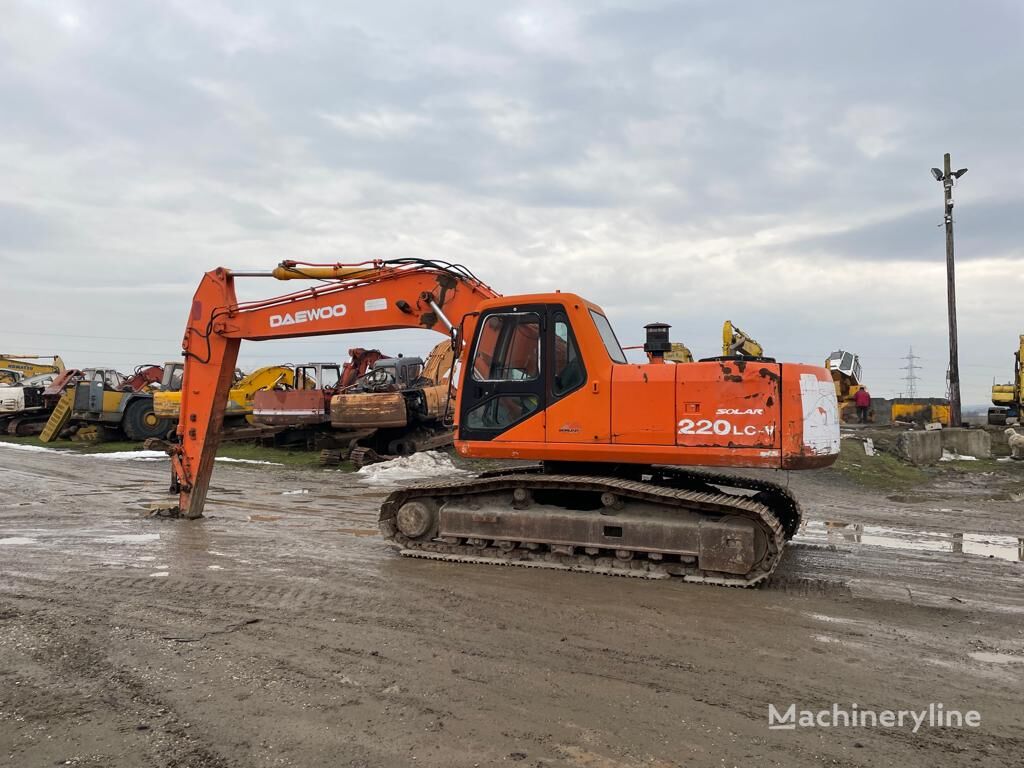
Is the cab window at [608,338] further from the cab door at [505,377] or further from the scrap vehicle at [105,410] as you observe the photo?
the scrap vehicle at [105,410]

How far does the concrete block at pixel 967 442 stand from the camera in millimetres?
19156

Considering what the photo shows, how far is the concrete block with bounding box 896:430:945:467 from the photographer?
1744 cm

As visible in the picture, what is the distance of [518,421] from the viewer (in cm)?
700

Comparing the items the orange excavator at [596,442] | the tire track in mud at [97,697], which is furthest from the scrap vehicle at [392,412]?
the tire track in mud at [97,697]

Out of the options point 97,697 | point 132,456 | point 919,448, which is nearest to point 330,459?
point 132,456

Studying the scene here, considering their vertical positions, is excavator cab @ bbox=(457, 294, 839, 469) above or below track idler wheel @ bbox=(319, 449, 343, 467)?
above

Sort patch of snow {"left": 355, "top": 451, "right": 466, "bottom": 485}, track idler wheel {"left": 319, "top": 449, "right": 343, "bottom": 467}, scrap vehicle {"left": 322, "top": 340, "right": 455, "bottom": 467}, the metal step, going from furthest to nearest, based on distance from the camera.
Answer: the metal step, track idler wheel {"left": 319, "top": 449, "right": 343, "bottom": 467}, scrap vehicle {"left": 322, "top": 340, "right": 455, "bottom": 467}, patch of snow {"left": 355, "top": 451, "right": 466, "bottom": 485}

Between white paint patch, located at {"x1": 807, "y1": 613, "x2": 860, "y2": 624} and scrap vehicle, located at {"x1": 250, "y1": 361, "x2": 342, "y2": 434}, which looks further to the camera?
scrap vehicle, located at {"x1": 250, "y1": 361, "x2": 342, "y2": 434}

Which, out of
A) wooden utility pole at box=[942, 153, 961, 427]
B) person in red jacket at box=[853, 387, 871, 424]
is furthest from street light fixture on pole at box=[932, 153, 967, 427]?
person in red jacket at box=[853, 387, 871, 424]

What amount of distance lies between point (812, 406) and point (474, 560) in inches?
136

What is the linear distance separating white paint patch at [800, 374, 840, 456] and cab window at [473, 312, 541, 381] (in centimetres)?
243

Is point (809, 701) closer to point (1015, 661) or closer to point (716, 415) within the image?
point (1015, 661)

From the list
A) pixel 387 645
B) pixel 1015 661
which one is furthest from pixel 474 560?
pixel 1015 661

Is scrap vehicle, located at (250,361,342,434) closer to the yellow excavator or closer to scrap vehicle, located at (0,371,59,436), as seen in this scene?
the yellow excavator
